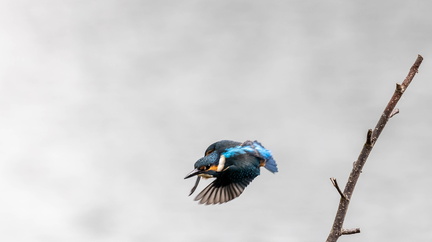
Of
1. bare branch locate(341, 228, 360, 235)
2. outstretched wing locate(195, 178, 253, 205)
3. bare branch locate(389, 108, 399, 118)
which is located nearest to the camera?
bare branch locate(341, 228, 360, 235)

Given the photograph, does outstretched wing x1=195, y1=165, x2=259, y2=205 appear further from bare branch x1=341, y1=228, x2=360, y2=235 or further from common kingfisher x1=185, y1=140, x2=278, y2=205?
bare branch x1=341, y1=228, x2=360, y2=235

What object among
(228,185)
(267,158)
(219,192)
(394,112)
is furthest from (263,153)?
(394,112)

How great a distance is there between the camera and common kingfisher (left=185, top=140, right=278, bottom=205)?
20.4 feet

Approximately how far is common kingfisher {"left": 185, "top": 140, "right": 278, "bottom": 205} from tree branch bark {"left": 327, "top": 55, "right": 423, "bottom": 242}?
1971 mm

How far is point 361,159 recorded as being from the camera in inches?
172

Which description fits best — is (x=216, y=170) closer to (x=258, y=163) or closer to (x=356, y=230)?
(x=258, y=163)

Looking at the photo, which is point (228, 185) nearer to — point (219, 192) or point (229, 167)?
point (219, 192)

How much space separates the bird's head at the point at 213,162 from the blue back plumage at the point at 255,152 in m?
0.07

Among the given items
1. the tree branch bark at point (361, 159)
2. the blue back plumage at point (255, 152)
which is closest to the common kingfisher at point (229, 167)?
the blue back plumage at point (255, 152)

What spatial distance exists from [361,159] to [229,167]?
2161 mm

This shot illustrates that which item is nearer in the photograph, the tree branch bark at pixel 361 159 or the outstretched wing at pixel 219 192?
the tree branch bark at pixel 361 159

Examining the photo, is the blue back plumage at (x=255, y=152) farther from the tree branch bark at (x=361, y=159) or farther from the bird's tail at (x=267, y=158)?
the tree branch bark at (x=361, y=159)

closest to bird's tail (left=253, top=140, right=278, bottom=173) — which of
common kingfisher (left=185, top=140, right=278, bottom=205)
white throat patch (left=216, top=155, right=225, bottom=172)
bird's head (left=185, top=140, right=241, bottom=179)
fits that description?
common kingfisher (left=185, top=140, right=278, bottom=205)

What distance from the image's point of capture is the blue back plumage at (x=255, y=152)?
20.6 ft
